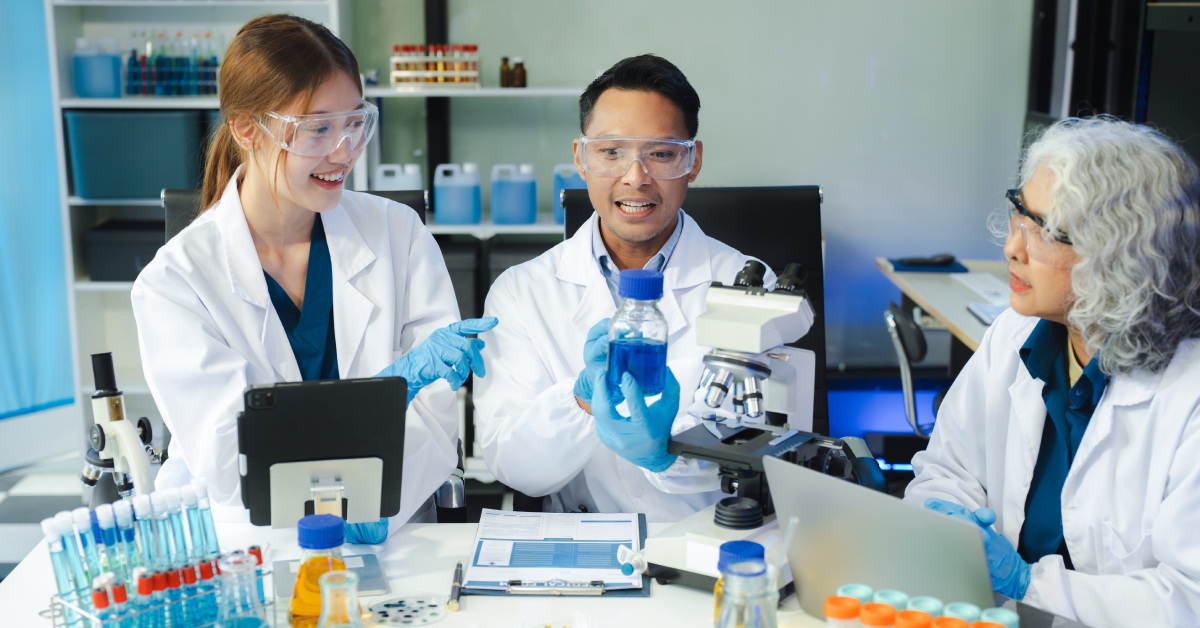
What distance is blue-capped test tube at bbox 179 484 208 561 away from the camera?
4.50 feet

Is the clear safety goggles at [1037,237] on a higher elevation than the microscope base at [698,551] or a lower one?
higher

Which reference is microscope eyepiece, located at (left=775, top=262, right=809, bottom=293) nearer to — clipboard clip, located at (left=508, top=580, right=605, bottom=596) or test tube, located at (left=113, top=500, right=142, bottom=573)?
clipboard clip, located at (left=508, top=580, right=605, bottom=596)

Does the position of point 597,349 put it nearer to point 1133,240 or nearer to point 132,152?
point 1133,240

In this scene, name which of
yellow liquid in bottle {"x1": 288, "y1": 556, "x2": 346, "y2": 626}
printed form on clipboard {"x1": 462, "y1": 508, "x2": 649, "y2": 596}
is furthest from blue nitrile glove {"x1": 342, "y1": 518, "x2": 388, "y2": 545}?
yellow liquid in bottle {"x1": 288, "y1": 556, "x2": 346, "y2": 626}

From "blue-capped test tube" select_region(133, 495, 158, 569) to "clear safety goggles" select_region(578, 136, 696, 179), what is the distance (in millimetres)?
1033

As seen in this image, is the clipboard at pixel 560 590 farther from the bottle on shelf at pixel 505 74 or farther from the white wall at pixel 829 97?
the white wall at pixel 829 97

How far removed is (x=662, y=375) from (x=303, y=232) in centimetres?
88

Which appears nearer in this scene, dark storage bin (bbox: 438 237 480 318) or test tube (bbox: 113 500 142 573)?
test tube (bbox: 113 500 142 573)

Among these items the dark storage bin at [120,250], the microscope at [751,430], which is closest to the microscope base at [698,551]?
the microscope at [751,430]

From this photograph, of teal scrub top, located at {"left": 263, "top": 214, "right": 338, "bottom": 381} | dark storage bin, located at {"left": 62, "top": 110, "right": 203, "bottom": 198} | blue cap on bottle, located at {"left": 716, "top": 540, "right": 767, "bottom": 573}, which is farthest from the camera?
dark storage bin, located at {"left": 62, "top": 110, "right": 203, "bottom": 198}

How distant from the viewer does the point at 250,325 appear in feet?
6.22

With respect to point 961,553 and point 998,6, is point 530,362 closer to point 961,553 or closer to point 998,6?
point 961,553

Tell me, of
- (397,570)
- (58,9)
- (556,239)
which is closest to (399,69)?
(556,239)

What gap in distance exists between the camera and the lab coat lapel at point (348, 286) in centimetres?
197
